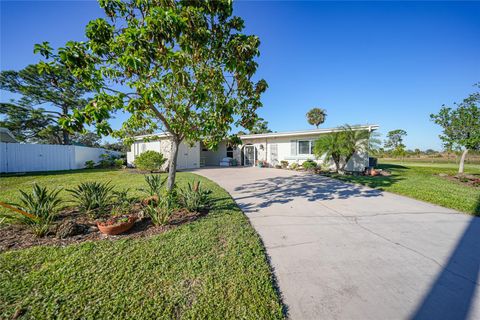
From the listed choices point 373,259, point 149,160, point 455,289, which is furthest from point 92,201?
point 149,160

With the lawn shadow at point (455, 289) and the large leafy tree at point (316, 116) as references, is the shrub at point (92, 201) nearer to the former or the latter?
the lawn shadow at point (455, 289)

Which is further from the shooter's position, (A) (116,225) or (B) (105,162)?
(B) (105,162)

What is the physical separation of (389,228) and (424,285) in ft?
5.90

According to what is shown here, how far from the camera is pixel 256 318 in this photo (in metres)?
1.70

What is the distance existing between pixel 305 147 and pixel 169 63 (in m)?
12.7

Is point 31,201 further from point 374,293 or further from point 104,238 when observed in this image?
point 374,293

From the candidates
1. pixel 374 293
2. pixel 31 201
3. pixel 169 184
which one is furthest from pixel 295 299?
pixel 31 201

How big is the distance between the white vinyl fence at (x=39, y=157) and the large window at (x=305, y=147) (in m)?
18.8

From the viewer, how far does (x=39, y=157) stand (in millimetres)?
12367

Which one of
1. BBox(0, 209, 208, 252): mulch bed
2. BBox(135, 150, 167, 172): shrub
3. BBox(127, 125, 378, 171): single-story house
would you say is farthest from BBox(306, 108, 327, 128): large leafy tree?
BBox(0, 209, 208, 252): mulch bed

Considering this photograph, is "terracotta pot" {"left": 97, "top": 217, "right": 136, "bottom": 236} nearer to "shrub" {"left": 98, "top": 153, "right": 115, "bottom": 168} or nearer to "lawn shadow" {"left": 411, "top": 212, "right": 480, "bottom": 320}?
"lawn shadow" {"left": 411, "top": 212, "right": 480, "bottom": 320}

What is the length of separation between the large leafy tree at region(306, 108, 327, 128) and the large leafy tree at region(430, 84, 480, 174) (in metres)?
17.5

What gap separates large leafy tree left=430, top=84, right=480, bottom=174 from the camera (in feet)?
32.8

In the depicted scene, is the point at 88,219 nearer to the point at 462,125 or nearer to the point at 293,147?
the point at 293,147
